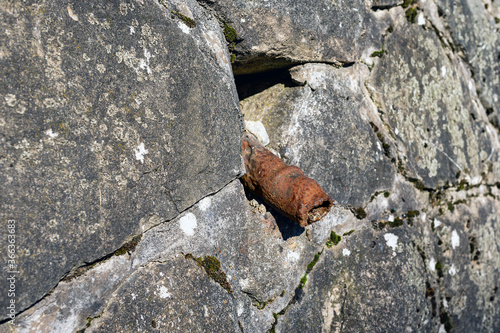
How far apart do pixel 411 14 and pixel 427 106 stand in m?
0.56

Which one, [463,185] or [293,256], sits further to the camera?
[463,185]

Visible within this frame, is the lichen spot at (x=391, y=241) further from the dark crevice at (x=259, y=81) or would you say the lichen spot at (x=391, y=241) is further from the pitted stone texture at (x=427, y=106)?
the dark crevice at (x=259, y=81)

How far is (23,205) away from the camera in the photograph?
114 cm

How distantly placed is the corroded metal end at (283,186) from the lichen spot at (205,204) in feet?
0.69

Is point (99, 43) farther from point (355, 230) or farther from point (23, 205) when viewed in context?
point (355, 230)

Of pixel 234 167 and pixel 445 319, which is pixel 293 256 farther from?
pixel 445 319

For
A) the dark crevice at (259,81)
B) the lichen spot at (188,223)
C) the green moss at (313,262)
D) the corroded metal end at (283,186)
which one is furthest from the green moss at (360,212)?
the lichen spot at (188,223)

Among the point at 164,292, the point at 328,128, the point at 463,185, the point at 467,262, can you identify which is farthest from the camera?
the point at 463,185

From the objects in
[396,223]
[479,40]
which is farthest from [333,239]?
[479,40]

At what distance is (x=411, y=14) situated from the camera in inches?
104

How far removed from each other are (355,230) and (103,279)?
1260 mm

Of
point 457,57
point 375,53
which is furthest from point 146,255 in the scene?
point 457,57

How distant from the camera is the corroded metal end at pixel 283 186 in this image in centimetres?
157

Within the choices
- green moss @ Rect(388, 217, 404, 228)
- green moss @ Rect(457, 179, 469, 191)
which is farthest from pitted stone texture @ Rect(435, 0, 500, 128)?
green moss @ Rect(388, 217, 404, 228)
